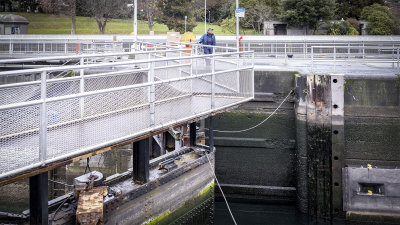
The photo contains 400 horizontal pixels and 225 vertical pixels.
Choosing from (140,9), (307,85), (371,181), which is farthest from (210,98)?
(140,9)

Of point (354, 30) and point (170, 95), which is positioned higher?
point (354, 30)

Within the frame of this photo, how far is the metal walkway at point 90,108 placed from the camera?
4840mm

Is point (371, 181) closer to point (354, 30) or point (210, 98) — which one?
point (210, 98)

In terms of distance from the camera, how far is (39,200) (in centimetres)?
535

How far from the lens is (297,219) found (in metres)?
11.1

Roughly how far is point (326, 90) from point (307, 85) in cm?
52

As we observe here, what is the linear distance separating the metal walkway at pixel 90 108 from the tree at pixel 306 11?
34.6 metres

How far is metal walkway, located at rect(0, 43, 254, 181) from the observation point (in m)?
4.84

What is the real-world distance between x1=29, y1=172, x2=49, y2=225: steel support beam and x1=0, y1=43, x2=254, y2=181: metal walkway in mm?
456

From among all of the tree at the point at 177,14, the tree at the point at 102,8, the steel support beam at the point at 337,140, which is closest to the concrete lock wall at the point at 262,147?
the steel support beam at the point at 337,140

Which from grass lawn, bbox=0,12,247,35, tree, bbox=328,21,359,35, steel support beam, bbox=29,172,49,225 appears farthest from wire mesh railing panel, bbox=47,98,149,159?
grass lawn, bbox=0,12,247,35

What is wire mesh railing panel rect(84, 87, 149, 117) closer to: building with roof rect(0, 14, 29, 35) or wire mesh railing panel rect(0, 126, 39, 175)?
wire mesh railing panel rect(0, 126, 39, 175)

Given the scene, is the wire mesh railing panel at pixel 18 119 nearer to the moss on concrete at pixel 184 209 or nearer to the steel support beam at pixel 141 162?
the steel support beam at pixel 141 162

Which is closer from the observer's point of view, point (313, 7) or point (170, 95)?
point (170, 95)
